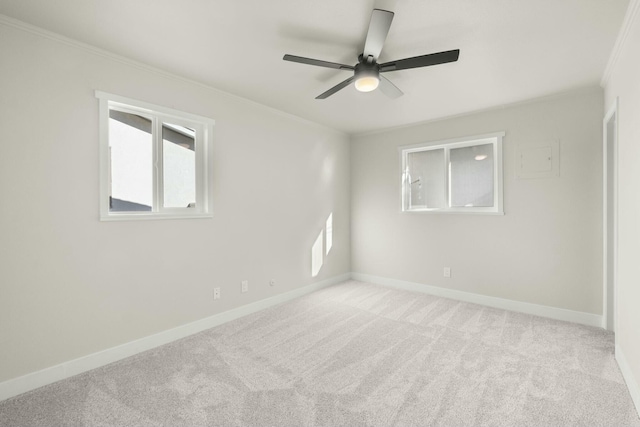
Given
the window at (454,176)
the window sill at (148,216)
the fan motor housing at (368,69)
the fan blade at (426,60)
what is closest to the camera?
the fan blade at (426,60)

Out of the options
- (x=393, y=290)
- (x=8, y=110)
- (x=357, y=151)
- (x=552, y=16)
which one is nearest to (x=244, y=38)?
(x=8, y=110)

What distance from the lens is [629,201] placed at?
2049mm

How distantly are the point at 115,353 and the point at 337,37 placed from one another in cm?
303

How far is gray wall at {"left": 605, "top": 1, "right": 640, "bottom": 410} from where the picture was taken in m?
1.86

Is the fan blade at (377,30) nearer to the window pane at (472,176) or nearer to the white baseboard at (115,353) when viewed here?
the window pane at (472,176)

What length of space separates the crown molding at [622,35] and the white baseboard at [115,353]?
3933mm

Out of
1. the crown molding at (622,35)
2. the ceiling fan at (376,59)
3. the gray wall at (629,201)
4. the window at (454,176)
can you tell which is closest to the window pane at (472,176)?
the window at (454,176)

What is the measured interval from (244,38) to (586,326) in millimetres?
4256

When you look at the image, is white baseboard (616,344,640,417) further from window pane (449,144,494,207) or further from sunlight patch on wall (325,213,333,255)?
sunlight patch on wall (325,213,333,255)

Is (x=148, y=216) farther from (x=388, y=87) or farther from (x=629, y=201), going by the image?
(x=629, y=201)

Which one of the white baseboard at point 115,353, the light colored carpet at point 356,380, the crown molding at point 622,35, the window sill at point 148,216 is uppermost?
the crown molding at point 622,35

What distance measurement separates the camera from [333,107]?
3.67 m

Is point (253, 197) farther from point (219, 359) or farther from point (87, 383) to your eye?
point (87, 383)

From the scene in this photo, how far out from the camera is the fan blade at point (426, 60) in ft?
6.24
